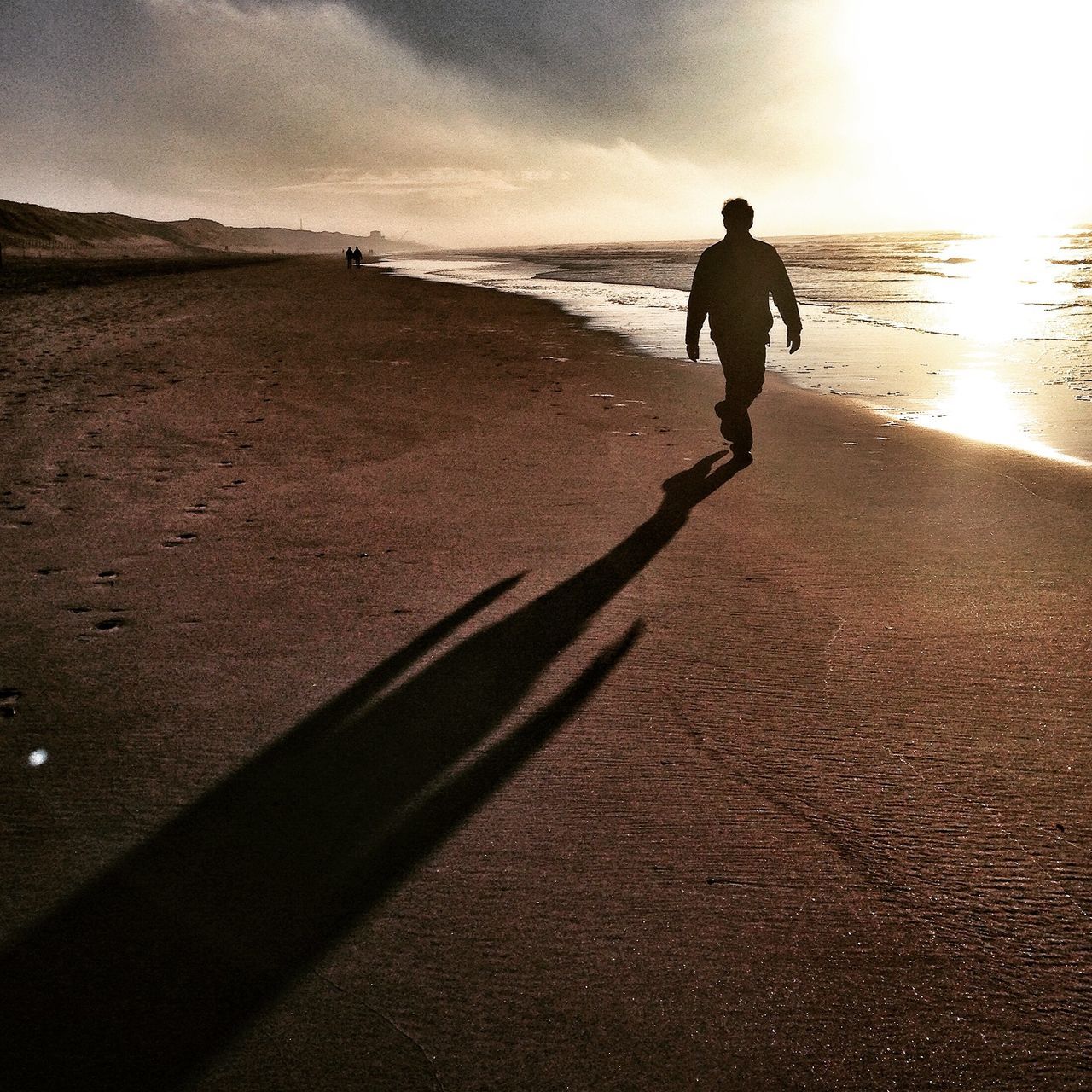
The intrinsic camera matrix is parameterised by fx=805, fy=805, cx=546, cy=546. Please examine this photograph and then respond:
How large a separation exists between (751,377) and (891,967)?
16.6ft

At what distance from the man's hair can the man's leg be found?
0.89m

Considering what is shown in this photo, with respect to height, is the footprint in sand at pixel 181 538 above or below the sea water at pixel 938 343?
below

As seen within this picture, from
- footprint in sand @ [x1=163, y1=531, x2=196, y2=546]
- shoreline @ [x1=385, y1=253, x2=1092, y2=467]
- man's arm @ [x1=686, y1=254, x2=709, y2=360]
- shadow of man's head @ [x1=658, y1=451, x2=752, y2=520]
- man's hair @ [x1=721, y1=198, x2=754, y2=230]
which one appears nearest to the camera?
footprint in sand @ [x1=163, y1=531, x2=196, y2=546]

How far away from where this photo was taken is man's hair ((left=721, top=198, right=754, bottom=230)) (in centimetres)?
602

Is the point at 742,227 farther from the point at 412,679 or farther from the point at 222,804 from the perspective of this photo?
the point at 222,804

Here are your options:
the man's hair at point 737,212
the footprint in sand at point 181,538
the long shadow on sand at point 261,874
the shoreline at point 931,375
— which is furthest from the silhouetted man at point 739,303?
the footprint in sand at point 181,538

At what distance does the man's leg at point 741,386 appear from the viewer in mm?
6125

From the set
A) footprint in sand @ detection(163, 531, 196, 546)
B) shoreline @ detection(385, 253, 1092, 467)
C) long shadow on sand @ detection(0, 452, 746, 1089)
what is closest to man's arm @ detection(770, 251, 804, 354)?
shoreline @ detection(385, 253, 1092, 467)

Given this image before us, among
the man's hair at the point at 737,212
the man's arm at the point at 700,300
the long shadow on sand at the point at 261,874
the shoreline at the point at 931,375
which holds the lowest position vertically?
the long shadow on sand at the point at 261,874

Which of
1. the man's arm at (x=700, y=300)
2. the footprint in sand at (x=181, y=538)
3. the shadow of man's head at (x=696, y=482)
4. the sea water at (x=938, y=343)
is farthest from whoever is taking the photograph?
the sea water at (x=938, y=343)

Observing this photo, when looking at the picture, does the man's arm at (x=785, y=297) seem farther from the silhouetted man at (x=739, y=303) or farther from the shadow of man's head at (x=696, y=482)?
the shadow of man's head at (x=696, y=482)

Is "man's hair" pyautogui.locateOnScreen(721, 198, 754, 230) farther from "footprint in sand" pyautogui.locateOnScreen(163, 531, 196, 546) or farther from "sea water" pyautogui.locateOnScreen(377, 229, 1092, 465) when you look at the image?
"footprint in sand" pyautogui.locateOnScreen(163, 531, 196, 546)

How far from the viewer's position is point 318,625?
3293mm

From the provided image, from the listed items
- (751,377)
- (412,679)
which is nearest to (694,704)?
Result: (412,679)
